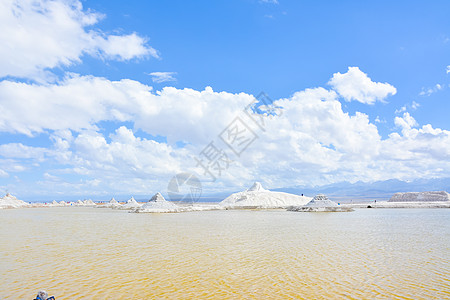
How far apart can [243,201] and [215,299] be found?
277ft

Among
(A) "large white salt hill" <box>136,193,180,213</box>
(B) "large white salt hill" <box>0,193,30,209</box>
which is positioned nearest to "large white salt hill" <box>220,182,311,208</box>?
(A) "large white salt hill" <box>136,193,180,213</box>

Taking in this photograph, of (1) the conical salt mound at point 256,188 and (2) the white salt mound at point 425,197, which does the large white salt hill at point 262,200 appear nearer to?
(1) the conical salt mound at point 256,188

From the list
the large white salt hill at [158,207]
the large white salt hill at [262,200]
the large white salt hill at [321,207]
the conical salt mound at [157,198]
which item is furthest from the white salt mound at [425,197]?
the conical salt mound at [157,198]

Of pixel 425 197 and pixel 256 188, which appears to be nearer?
pixel 425 197

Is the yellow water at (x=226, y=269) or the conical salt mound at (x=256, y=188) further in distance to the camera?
the conical salt mound at (x=256, y=188)

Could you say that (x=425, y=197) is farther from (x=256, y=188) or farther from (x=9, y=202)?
(x=9, y=202)

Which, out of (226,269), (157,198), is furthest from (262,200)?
(226,269)

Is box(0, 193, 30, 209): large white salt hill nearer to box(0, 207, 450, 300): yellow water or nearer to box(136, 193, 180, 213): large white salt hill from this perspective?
box(136, 193, 180, 213): large white salt hill

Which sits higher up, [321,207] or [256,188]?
[256,188]

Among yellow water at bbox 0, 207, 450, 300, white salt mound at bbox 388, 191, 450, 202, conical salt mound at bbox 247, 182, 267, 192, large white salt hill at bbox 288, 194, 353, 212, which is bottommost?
yellow water at bbox 0, 207, 450, 300

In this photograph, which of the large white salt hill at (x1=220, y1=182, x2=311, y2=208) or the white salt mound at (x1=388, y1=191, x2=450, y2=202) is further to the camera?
the white salt mound at (x1=388, y1=191, x2=450, y2=202)

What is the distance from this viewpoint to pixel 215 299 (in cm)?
872

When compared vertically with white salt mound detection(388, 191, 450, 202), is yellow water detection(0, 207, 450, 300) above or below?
below

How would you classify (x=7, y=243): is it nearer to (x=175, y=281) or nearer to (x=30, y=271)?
(x=30, y=271)
